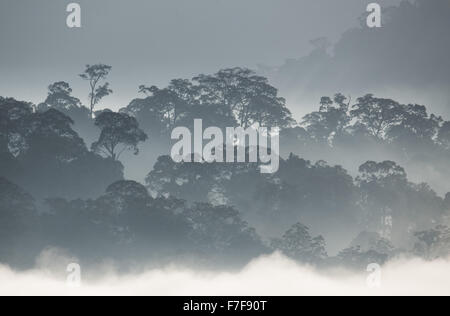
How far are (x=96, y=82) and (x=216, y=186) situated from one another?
112ft

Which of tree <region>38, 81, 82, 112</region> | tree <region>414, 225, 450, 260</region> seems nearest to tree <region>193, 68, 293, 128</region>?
tree <region>38, 81, 82, 112</region>

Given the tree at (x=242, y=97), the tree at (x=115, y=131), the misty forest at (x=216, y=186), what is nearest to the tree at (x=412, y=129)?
the misty forest at (x=216, y=186)

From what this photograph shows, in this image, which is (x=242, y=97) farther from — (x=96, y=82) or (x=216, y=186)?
(x=216, y=186)

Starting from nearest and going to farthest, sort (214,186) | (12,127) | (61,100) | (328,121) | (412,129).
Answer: (12,127) < (214,186) < (61,100) < (328,121) < (412,129)

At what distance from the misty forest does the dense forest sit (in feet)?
0.50

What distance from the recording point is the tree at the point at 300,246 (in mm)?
96688

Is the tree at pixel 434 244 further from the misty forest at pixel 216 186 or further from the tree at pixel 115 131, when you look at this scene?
the tree at pixel 115 131

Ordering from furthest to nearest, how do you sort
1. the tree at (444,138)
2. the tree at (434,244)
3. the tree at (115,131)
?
the tree at (444,138) < the tree at (115,131) < the tree at (434,244)

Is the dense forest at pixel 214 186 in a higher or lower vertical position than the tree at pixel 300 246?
higher

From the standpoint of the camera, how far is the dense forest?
302 ft

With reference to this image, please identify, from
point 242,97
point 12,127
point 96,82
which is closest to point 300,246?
point 12,127

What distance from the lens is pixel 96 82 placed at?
137 meters

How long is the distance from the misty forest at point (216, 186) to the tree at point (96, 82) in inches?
11.9

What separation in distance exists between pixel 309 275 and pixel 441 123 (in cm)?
6890
